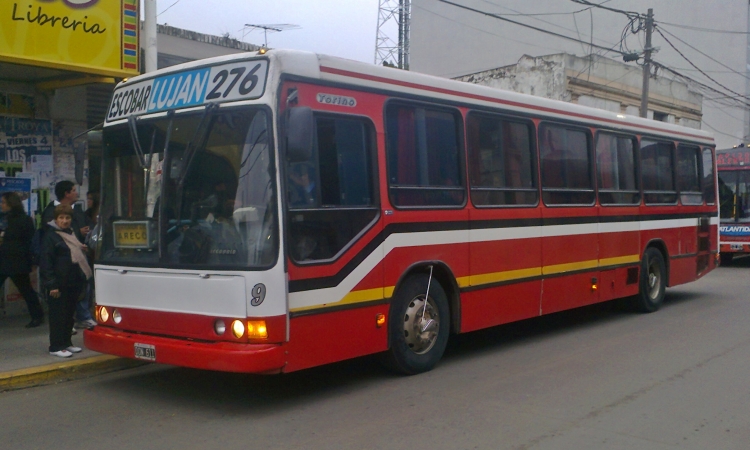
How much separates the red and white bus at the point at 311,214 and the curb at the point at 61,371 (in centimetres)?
99

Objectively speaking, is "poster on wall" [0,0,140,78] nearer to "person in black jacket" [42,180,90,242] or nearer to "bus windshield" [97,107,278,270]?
"person in black jacket" [42,180,90,242]

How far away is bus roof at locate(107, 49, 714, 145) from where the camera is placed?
6422 millimetres

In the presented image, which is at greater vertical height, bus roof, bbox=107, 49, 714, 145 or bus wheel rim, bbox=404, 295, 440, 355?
bus roof, bbox=107, 49, 714, 145

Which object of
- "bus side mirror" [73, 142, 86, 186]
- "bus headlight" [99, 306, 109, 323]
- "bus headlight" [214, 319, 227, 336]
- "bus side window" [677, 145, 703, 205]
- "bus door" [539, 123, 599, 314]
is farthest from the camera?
"bus side window" [677, 145, 703, 205]

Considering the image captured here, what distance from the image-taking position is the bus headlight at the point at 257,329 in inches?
238

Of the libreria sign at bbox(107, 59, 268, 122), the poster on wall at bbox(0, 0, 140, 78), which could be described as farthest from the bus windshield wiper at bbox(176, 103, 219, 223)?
the poster on wall at bbox(0, 0, 140, 78)

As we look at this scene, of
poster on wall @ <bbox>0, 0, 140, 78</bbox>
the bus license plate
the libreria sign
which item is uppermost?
poster on wall @ <bbox>0, 0, 140, 78</bbox>

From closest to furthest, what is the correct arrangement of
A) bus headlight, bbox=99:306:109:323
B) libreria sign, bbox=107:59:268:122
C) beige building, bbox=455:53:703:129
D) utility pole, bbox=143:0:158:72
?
libreria sign, bbox=107:59:268:122 → bus headlight, bbox=99:306:109:323 → utility pole, bbox=143:0:158:72 → beige building, bbox=455:53:703:129

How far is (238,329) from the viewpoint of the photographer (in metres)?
6.08

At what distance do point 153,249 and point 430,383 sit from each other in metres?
2.89

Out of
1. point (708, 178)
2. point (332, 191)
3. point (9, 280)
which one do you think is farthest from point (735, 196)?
point (9, 280)

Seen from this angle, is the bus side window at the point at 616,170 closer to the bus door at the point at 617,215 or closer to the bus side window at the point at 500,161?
the bus door at the point at 617,215

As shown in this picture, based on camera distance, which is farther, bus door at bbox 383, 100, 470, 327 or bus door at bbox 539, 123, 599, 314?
bus door at bbox 539, 123, 599, 314

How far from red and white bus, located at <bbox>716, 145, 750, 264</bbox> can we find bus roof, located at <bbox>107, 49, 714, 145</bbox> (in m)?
10.8
